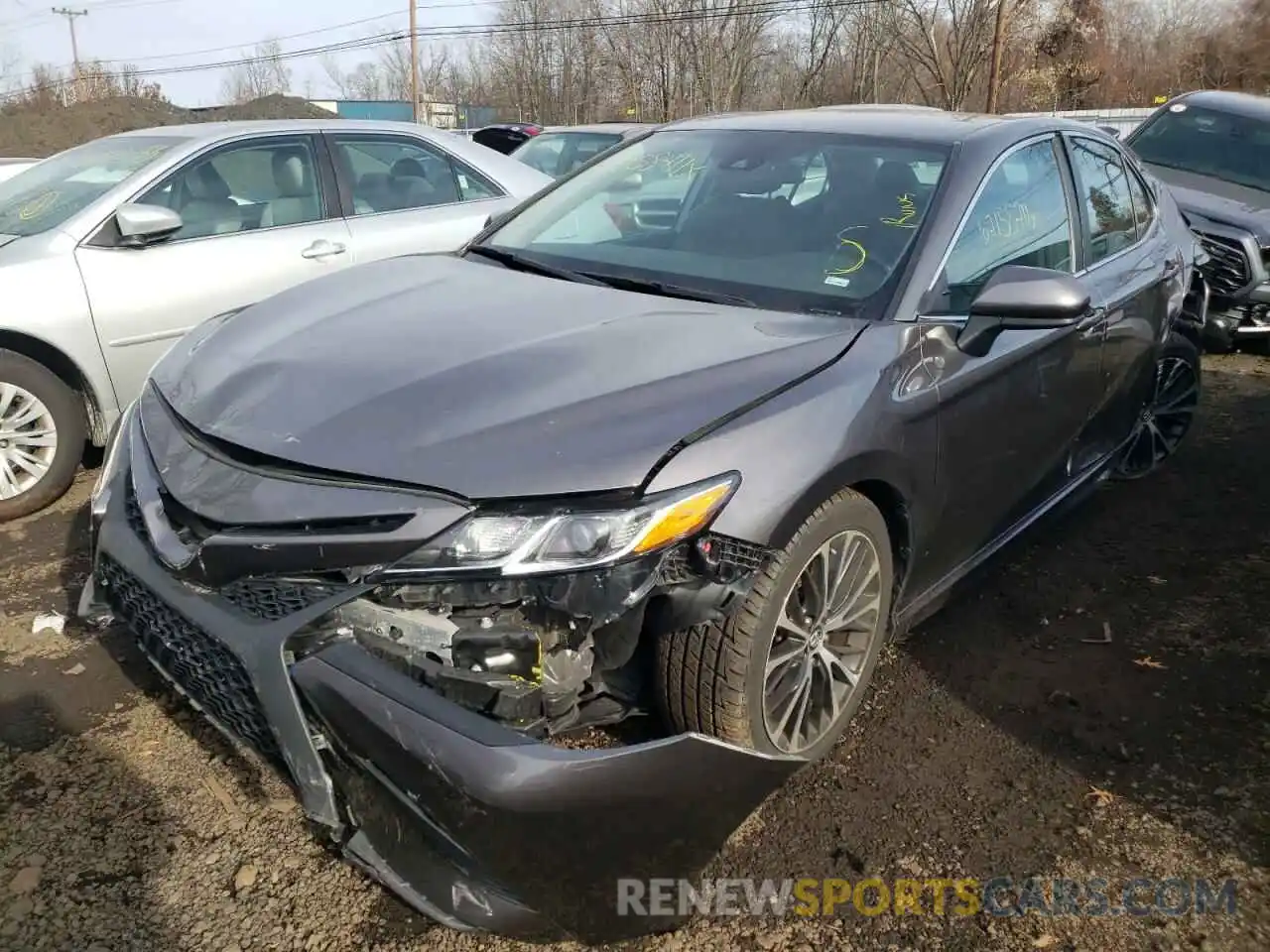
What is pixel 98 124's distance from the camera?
1266 inches

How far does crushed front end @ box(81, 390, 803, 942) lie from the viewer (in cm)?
174

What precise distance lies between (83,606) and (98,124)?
3587cm

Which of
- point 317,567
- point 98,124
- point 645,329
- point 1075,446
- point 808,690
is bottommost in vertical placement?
point 808,690

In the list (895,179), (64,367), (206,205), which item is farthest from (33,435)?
(895,179)

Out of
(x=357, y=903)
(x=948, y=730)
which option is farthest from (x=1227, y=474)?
(x=357, y=903)

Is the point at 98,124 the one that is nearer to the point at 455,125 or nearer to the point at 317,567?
the point at 455,125

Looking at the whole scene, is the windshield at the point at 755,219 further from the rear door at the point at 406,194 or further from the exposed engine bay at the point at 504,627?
the rear door at the point at 406,194

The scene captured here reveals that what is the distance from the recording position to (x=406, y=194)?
5.29m

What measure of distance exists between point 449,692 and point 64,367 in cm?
318

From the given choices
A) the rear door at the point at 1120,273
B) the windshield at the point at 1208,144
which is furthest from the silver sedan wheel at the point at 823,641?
the windshield at the point at 1208,144

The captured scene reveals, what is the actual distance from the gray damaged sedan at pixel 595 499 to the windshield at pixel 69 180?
2074mm

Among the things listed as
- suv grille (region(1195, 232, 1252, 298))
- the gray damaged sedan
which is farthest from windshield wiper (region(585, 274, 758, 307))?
suv grille (region(1195, 232, 1252, 298))

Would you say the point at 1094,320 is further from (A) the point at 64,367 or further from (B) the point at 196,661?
(A) the point at 64,367

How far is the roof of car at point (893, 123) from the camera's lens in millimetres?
3135
